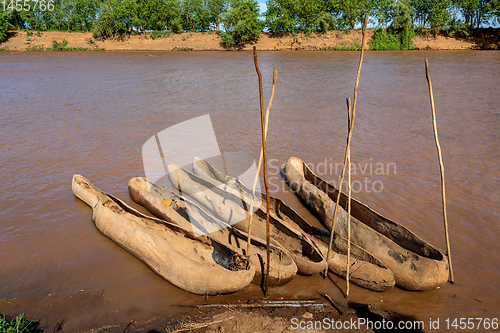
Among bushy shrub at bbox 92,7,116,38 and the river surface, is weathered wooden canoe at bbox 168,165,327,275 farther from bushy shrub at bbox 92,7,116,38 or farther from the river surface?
bushy shrub at bbox 92,7,116,38

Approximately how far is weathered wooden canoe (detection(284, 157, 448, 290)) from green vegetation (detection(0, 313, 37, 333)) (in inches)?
123

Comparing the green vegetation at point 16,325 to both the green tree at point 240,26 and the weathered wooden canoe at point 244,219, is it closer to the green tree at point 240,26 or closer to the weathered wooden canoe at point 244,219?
the weathered wooden canoe at point 244,219

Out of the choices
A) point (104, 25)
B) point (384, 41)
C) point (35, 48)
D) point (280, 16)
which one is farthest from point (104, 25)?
point (384, 41)

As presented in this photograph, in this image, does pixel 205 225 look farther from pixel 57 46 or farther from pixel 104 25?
pixel 104 25

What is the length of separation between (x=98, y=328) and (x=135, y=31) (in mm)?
38890

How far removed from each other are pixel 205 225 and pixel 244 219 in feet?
1.50

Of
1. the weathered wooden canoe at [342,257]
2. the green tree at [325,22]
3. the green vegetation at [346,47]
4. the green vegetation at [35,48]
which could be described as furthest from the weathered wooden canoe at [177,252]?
the green vegetation at [35,48]

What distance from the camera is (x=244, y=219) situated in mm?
4012

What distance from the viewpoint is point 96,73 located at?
57.2ft

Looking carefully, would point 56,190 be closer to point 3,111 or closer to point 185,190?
point 185,190

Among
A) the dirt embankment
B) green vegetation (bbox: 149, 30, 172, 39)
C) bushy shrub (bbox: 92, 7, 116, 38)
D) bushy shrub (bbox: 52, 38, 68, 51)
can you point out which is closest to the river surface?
the dirt embankment

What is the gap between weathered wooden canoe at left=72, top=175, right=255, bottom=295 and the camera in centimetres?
309

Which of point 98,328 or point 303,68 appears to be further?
point 303,68

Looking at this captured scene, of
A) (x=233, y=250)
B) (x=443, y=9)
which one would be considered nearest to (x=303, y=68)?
(x=233, y=250)
